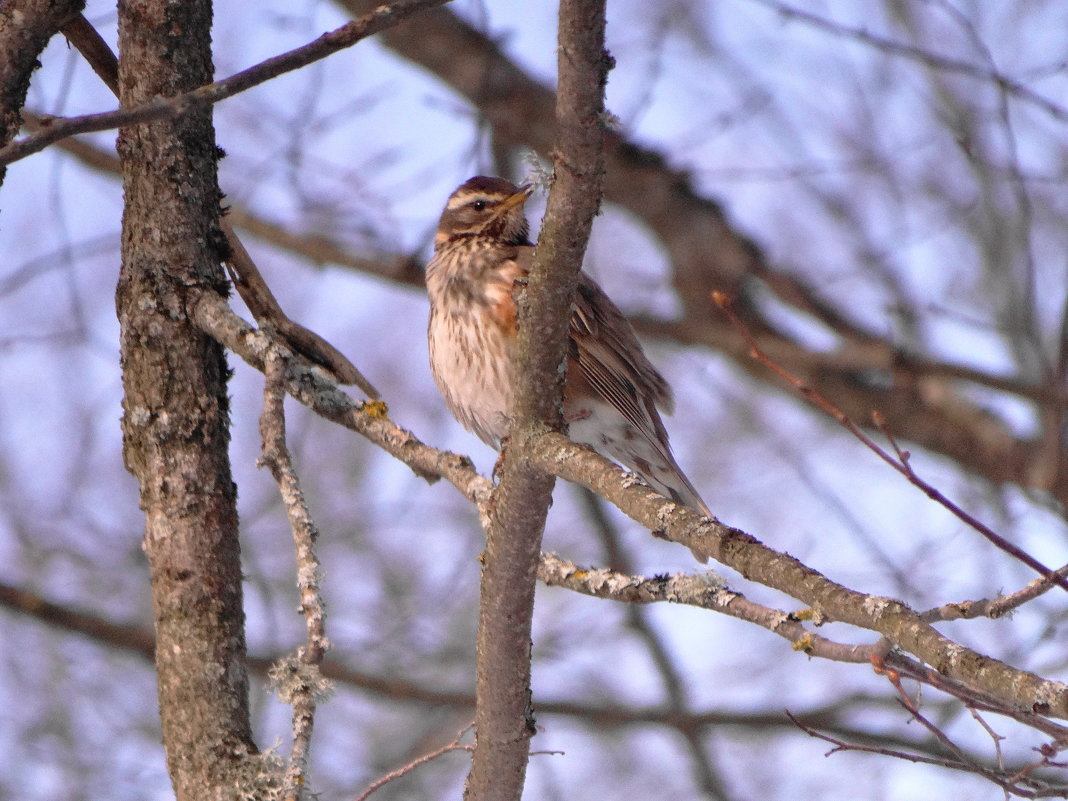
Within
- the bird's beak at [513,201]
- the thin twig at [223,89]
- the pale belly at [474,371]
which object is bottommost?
the thin twig at [223,89]

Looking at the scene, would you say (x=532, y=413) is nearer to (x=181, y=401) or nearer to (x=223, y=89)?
(x=223, y=89)

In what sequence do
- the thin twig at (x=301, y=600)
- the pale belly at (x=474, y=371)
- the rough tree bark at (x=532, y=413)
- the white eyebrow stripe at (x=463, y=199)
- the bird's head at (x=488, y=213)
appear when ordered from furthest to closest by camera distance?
1. the white eyebrow stripe at (x=463, y=199)
2. the bird's head at (x=488, y=213)
3. the pale belly at (x=474, y=371)
4. the thin twig at (x=301, y=600)
5. the rough tree bark at (x=532, y=413)

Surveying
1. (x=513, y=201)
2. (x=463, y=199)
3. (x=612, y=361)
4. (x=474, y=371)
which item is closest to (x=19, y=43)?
(x=474, y=371)

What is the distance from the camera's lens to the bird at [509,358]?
5262mm

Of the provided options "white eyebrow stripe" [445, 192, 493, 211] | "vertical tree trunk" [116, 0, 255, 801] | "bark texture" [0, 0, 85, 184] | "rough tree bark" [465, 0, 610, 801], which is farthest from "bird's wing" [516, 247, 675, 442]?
"bark texture" [0, 0, 85, 184]

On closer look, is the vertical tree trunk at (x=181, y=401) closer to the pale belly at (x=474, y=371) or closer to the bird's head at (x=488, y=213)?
the pale belly at (x=474, y=371)

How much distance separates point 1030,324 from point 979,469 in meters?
2.52

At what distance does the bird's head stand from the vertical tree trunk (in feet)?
7.57

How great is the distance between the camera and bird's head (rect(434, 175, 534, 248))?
6012mm

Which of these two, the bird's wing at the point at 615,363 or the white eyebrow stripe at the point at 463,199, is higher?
the white eyebrow stripe at the point at 463,199

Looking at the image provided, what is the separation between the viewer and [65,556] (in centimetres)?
832

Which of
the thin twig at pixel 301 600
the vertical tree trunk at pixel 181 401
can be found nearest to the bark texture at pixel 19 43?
the vertical tree trunk at pixel 181 401

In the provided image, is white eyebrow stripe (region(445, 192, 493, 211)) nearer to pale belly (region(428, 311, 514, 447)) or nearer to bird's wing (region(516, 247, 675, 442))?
bird's wing (region(516, 247, 675, 442))

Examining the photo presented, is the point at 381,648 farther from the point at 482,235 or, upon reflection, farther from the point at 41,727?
the point at 482,235
